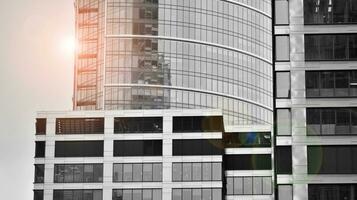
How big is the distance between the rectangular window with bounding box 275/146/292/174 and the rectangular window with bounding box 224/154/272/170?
55323mm

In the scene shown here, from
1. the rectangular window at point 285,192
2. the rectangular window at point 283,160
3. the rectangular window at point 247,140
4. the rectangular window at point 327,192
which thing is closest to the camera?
the rectangular window at point 327,192

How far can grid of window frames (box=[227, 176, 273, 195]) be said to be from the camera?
428 feet

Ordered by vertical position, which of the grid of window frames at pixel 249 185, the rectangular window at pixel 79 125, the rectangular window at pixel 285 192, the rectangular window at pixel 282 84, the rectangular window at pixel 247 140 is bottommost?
the grid of window frames at pixel 249 185

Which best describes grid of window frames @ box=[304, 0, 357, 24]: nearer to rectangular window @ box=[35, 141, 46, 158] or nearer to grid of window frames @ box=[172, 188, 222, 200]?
grid of window frames @ box=[172, 188, 222, 200]

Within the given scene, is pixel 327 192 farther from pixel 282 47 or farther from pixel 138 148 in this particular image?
pixel 138 148

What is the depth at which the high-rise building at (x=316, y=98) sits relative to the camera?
73062mm

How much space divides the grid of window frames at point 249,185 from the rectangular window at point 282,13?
55118mm

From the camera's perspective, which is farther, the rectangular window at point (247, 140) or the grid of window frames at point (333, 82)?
the rectangular window at point (247, 140)

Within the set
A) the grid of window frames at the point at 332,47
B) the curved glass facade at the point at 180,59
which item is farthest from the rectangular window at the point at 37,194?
the grid of window frames at the point at 332,47

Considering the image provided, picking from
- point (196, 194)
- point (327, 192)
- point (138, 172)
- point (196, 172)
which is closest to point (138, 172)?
point (138, 172)

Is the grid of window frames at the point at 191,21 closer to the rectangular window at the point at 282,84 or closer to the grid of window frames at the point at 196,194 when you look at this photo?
the grid of window frames at the point at 196,194

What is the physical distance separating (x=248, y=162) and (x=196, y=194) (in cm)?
1263

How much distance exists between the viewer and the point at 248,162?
433ft

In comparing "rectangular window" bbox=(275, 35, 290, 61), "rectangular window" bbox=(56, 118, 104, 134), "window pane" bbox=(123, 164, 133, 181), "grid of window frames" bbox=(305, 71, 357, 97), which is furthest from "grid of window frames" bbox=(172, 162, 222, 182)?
"grid of window frames" bbox=(305, 71, 357, 97)
